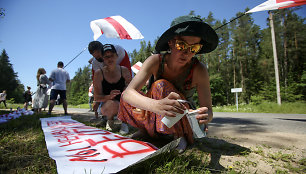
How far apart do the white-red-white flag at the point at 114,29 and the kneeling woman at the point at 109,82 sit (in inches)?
76.4

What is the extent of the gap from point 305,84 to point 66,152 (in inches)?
1006

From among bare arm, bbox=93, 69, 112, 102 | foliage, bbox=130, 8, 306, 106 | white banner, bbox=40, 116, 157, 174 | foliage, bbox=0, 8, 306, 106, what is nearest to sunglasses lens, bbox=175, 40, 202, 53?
white banner, bbox=40, 116, 157, 174

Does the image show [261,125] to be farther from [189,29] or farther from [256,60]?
[256,60]

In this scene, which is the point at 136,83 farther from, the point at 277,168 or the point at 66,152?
the point at 277,168

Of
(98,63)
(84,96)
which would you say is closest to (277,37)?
(98,63)

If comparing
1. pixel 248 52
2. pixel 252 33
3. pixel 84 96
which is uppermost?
pixel 252 33

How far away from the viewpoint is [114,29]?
458 cm

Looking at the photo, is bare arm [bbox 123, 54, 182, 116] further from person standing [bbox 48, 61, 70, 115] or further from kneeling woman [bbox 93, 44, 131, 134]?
person standing [bbox 48, 61, 70, 115]

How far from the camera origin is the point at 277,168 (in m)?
1.26

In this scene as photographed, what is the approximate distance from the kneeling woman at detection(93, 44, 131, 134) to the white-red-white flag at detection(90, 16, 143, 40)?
6.37ft

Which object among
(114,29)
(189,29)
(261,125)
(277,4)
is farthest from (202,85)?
(114,29)

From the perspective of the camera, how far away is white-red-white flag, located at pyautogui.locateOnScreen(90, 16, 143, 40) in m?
4.54

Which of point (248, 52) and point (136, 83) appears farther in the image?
point (248, 52)

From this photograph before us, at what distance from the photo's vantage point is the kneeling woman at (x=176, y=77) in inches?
50.9
